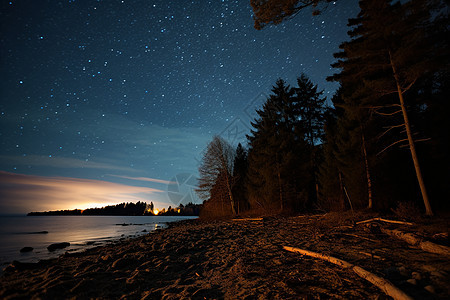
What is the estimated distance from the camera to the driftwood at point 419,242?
13.7ft

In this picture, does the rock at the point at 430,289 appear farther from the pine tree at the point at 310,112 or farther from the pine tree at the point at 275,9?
the pine tree at the point at 310,112

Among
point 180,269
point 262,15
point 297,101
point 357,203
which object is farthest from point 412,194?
point 180,269

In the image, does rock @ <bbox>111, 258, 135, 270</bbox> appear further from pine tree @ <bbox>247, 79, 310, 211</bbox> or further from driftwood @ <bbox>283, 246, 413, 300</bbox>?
pine tree @ <bbox>247, 79, 310, 211</bbox>

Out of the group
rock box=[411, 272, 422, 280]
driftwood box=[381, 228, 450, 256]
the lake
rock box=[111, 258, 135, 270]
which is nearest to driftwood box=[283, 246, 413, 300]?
rock box=[411, 272, 422, 280]

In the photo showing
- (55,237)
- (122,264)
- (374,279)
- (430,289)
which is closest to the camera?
(430,289)

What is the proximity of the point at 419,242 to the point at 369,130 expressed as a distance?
11.6 m

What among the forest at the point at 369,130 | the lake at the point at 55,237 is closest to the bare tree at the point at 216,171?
the forest at the point at 369,130

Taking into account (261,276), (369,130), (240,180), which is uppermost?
(369,130)

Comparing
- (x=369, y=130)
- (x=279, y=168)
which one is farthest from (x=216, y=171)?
(x=369, y=130)

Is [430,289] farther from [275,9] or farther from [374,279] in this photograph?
[275,9]

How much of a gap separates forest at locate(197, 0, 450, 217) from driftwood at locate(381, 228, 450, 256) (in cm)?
312

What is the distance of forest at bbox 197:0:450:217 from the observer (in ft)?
27.7

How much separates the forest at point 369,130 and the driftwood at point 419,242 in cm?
312

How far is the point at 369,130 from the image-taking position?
14180 millimetres
